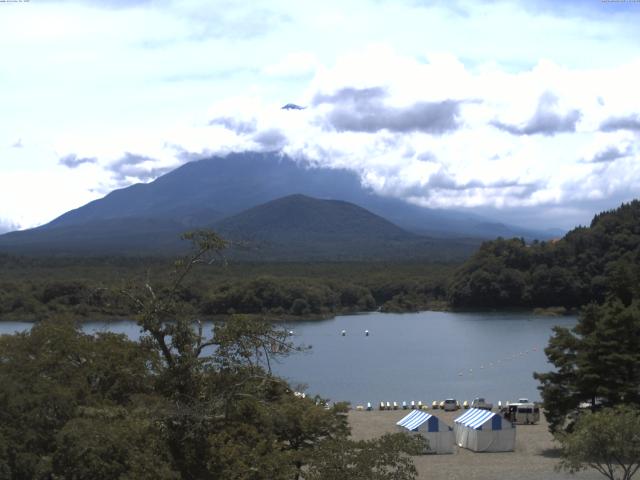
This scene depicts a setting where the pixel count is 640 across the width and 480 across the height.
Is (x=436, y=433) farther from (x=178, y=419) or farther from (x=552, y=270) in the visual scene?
(x=552, y=270)

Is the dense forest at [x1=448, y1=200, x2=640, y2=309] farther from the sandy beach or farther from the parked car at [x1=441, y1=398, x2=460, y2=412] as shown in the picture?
the sandy beach

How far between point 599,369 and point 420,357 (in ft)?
74.6

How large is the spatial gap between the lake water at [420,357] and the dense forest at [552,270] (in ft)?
17.7

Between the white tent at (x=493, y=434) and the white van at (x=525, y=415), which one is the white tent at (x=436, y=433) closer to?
the white tent at (x=493, y=434)

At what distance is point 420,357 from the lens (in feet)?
136

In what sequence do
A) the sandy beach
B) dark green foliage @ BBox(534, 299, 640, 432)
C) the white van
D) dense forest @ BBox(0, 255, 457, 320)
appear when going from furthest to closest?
dense forest @ BBox(0, 255, 457, 320), the white van, dark green foliage @ BBox(534, 299, 640, 432), the sandy beach

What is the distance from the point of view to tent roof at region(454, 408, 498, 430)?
65.3ft

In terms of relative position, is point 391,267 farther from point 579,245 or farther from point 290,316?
point 290,316

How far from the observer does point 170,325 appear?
8859 mm

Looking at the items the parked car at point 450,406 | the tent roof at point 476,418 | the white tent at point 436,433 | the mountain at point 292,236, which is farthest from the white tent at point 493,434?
the mountain at point 292,236

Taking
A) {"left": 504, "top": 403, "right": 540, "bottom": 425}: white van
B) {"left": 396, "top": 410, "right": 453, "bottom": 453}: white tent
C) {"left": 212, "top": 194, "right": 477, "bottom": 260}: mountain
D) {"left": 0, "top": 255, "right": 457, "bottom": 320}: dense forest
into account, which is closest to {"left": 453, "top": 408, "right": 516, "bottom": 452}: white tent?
{"left": 396, "top": 410, "right": 453, "bottom": 453}: white tent

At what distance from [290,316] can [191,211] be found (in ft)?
425

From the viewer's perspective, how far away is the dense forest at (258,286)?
59125 millimetres

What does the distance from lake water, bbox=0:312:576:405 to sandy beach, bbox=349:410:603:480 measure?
3.83 metres
